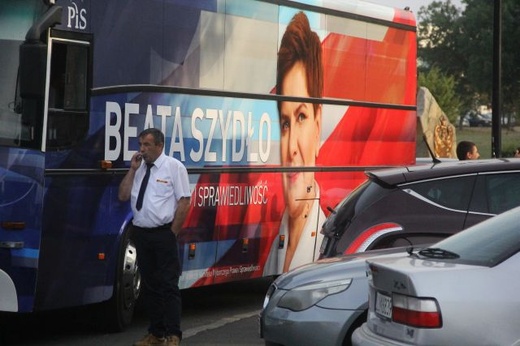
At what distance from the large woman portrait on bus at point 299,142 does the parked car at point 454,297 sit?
685 cm

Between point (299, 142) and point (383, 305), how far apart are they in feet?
24.5

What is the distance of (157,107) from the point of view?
11.7 m

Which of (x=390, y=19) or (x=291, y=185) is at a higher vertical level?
(x=390, y=19)

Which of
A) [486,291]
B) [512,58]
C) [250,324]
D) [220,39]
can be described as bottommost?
[250,324]

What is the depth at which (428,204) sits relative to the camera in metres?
10.2

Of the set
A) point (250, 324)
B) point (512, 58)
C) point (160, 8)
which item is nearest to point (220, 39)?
point (160, 8)

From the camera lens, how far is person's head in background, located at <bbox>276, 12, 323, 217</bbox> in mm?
13742

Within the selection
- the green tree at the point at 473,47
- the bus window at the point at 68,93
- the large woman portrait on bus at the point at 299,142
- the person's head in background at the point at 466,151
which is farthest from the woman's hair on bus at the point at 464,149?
the green tree at the point at 473,47

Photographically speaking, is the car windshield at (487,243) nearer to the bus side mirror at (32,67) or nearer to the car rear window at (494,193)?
the car rear window at (494,193)

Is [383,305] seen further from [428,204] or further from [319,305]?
[428,204]

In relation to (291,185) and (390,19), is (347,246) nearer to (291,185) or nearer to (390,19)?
(291,185)

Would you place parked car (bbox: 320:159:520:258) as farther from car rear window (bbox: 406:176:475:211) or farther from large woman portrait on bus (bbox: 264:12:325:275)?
large woman portrait on bus (bbox: 264:12:325:275)

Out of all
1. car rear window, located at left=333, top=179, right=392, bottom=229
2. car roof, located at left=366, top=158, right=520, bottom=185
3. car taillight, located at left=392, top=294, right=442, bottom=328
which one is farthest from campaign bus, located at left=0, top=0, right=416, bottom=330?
car taillight, located at left=392, top=294, right=442, bottom=328

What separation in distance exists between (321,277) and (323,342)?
462 mm
